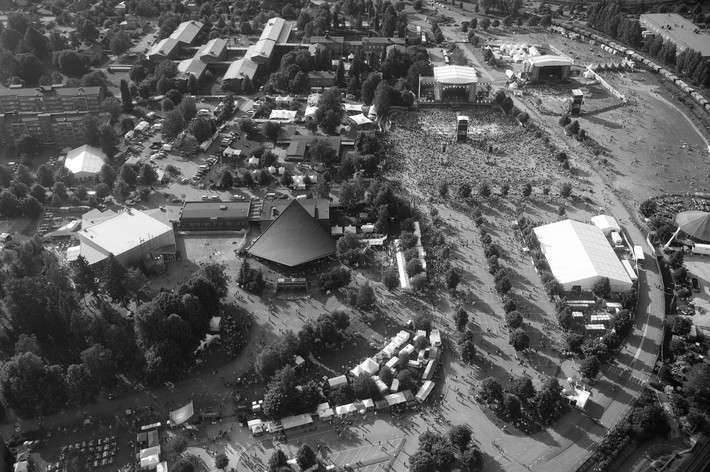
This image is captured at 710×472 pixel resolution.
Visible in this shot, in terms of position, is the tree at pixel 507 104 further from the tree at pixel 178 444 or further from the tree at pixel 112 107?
the tree at pixel 178 444

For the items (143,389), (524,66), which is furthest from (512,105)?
(143,389)

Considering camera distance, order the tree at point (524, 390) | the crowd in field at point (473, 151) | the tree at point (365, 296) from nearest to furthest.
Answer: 1. the tree at point (524, 390)
2. the tree at point (365, 296)
3. the crowd in field at point (473, 151)

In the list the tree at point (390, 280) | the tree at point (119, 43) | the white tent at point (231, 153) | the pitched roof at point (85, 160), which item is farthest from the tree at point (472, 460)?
the tree at point (119, 43)

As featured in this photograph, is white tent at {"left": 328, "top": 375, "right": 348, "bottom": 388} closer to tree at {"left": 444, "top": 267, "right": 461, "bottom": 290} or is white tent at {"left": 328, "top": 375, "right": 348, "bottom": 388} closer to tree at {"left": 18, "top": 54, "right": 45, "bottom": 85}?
tree at {"left": 444, "top": 267, "right": 461, "bottom": 290}

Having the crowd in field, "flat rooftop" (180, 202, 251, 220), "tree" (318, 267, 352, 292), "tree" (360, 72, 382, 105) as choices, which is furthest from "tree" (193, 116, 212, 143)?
"tree" (318, 267, 352, 292)

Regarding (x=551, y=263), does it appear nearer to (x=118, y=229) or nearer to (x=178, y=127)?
(x=118, y=229)

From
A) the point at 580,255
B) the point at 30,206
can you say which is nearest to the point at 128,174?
the point at 30,206
